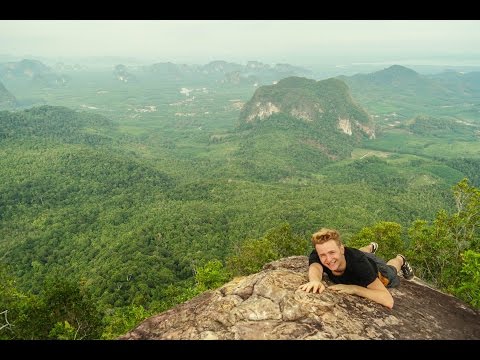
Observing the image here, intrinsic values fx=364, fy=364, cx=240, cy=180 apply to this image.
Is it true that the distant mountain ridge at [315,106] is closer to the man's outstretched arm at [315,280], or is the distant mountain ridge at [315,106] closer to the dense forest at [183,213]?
the dense forest at [183,213]

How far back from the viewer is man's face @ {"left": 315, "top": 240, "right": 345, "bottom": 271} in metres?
6.26

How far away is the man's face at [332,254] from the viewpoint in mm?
6258

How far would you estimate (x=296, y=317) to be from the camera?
6.16 m

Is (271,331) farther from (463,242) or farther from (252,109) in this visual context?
(252,109)

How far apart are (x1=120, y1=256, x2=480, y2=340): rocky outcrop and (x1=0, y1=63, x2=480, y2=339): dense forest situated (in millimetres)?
9887

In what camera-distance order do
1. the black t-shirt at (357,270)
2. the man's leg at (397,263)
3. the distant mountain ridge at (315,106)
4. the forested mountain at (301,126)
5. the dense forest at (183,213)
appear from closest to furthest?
the black t-shirt at (357,270) → the man's leg at (397,263) → the dense forest at (183,213) → the forested mountain at (301,126) → the distant mountain ridge at (315,106)

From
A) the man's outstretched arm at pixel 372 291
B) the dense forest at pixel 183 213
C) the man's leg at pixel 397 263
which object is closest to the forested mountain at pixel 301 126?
the dense forest at pixel 183 213

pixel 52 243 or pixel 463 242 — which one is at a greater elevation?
pixel 463 242

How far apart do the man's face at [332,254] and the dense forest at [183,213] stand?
12032 mm

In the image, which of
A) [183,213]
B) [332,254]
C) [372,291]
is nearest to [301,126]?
[183,213]
